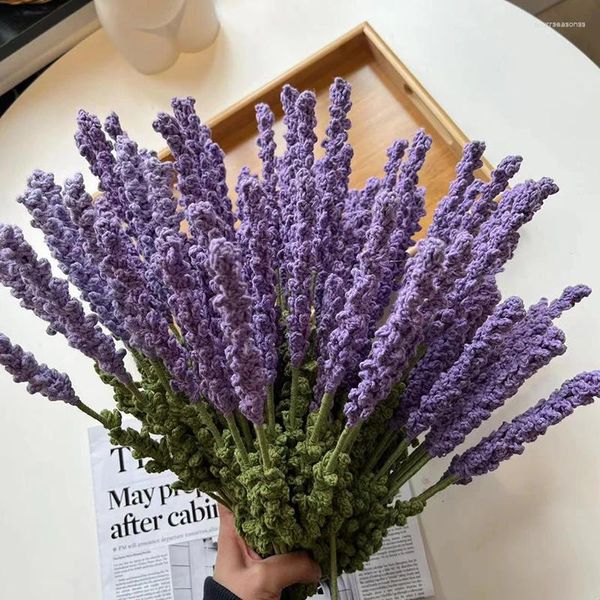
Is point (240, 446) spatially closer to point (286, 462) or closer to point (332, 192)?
point (286, 462)

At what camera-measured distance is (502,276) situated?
0.81 m

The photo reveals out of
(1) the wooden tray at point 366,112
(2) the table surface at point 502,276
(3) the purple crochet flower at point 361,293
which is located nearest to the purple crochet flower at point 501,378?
(3) the purple crochet flower at point 361,293

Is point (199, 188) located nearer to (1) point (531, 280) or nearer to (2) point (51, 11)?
(1) point (531, 280)

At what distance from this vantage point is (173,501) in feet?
2.45

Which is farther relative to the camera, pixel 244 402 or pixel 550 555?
pixel 550 555

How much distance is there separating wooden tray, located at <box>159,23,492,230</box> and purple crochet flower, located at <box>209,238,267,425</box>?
0.53 meters

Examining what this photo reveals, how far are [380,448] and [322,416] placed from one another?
3.7 inches

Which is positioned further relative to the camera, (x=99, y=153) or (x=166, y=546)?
(x=166, y=546)

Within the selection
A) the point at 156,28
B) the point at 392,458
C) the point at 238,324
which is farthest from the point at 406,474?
→ the point at 156,28

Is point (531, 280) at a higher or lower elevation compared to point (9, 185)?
lower

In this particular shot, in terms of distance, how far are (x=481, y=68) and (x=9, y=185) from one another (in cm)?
65

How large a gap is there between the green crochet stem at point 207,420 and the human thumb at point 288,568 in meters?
0.10

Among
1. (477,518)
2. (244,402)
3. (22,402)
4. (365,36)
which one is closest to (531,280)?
(477,518)

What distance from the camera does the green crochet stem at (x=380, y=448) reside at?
0.54m
